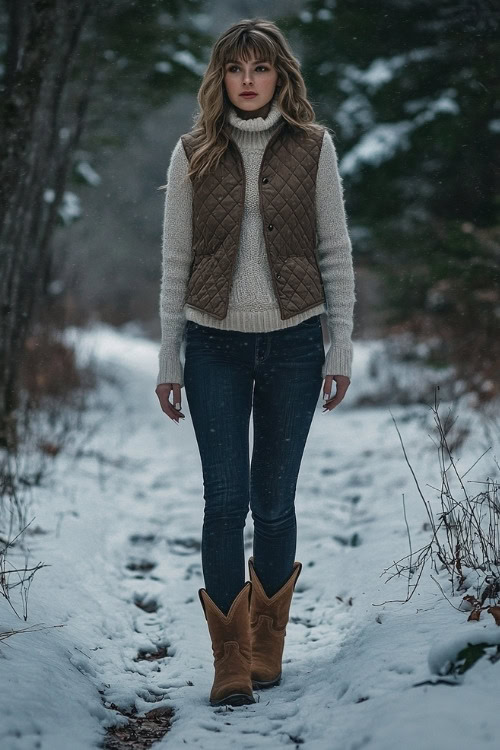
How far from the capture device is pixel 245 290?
2.48m

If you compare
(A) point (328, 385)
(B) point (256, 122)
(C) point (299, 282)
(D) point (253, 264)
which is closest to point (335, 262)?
(C) point (299, 282)

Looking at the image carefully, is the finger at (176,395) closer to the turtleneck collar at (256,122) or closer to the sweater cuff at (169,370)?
the sweater cuff at (169,370)

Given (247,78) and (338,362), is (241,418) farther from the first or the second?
(247,78)

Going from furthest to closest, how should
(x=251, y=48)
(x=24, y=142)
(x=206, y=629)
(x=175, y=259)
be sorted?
(x=24, y=142)
(x=206, y=629)
(x=175, y=259)
(x=251, y=48)

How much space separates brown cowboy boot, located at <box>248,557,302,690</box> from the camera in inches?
107

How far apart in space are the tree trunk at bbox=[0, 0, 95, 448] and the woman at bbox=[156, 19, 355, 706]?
2.63m

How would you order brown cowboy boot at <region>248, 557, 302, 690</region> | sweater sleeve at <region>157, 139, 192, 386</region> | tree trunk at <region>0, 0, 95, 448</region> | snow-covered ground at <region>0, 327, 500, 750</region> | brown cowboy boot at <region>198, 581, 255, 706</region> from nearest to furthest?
snow-covered ground at <region>0, 327, 500, 750</region> → brown cowboy boot at <region>198, 581, 255, 706</region> → sweater sleeve at <region>157, 139, 192, 386</region> → brown cowboy boot at <region>248, 557, 302, 690</region> → tree trunk at <region>0, 0, 95, 448</region>

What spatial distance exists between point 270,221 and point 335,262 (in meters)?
0.29

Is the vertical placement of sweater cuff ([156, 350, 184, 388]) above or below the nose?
below

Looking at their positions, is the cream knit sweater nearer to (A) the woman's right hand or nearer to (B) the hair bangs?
(A) the woman's right hand

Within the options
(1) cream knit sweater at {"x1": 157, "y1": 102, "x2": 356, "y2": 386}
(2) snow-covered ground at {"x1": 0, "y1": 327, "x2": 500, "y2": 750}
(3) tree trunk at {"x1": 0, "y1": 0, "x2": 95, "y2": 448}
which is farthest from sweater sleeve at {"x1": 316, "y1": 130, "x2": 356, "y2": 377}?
(3) tree trunk at {"x1": 0, "y1": 0, "x2": 95, "y2": 448}

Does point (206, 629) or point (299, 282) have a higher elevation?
point (299, 282)

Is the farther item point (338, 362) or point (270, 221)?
point (338, 362)

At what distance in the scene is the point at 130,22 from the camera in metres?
7.20
